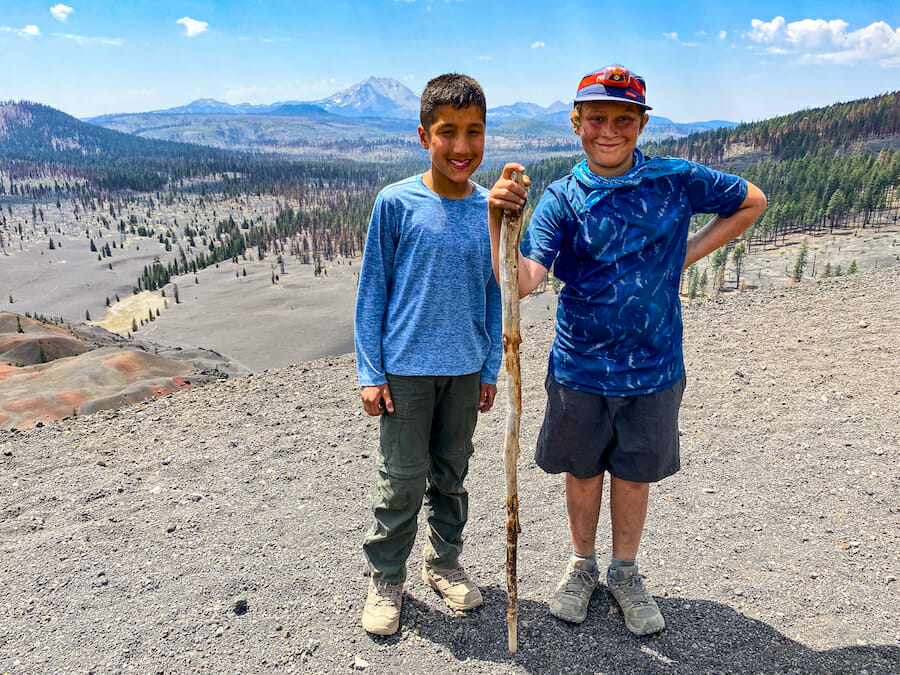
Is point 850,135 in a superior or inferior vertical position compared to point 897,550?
superior

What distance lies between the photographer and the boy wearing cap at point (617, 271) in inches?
112

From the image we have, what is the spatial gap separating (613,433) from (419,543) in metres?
2.25

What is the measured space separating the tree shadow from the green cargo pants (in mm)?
474

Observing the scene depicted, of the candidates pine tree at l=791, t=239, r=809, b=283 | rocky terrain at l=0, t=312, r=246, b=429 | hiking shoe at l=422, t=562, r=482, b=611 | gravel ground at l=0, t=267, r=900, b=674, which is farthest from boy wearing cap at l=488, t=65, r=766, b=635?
pine tree at l=791, t=239, r=809, b=283

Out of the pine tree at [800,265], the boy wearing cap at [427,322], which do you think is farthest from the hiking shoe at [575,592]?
the pine tree at [800,265]

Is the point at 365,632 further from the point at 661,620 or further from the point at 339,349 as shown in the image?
the point at 339,349

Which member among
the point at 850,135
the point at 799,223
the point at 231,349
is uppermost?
the point at 850,135

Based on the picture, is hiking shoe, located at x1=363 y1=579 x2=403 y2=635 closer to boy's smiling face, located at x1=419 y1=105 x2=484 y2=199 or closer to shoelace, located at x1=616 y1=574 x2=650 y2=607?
shoelace, located at x1=616 y1=574 x2=650 y2=607

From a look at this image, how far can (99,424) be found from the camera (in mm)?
7816

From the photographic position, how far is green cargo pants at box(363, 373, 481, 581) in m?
3.29

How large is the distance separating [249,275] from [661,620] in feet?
324

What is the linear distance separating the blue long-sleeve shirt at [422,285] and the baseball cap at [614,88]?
84 centimetres

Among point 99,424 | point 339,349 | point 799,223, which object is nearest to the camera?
point 99,424

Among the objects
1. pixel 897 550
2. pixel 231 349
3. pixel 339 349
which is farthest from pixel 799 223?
pixel 897 550
